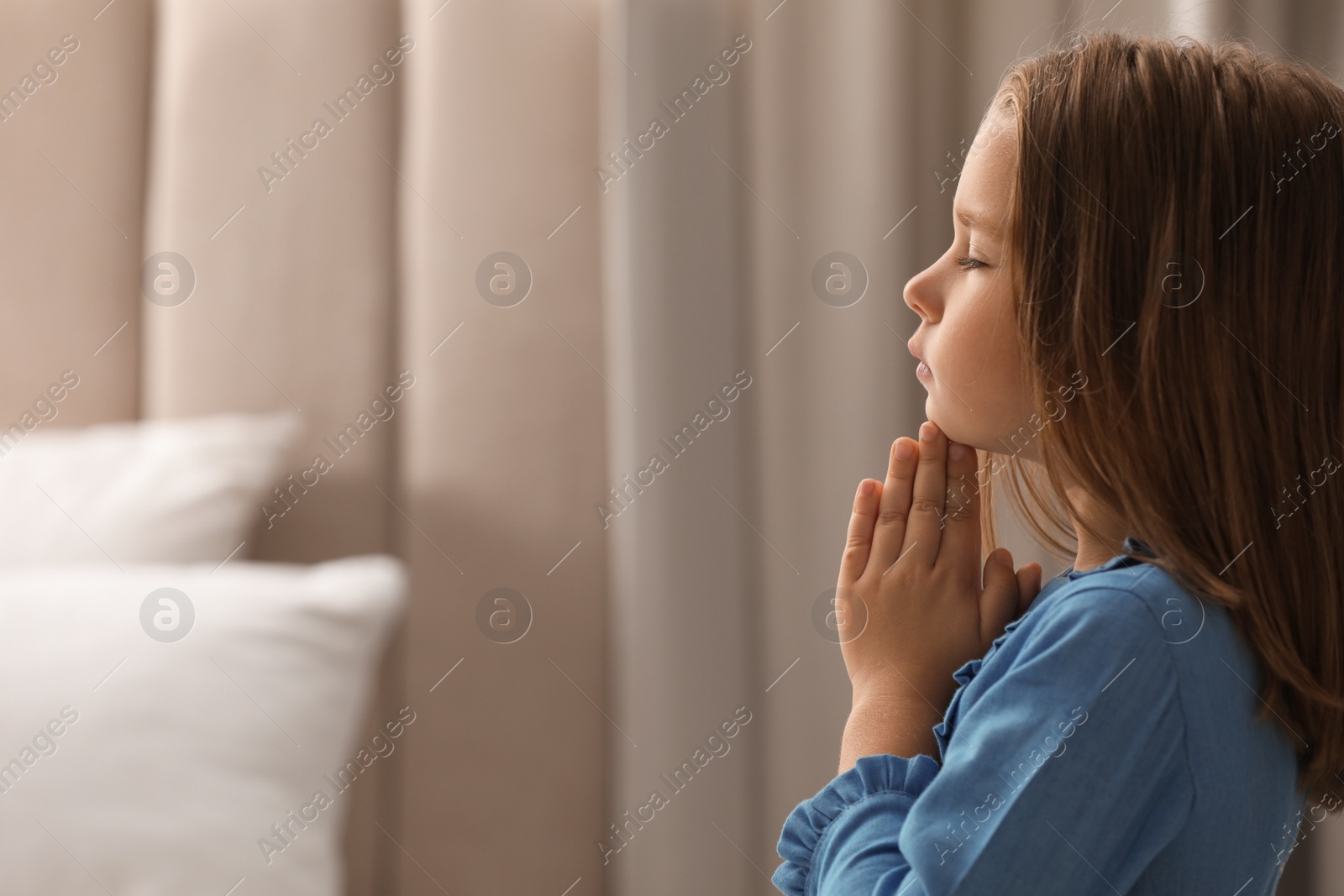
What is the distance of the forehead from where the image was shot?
485mm

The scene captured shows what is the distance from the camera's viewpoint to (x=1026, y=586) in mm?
553

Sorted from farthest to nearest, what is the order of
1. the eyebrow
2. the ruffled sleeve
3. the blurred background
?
the blurred background < the eyebrow < the ruffled sleeve

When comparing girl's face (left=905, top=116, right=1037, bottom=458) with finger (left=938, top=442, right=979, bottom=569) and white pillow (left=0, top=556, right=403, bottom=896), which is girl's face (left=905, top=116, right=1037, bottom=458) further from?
white pillow (left=0, top=556, right=403, bottom=896)

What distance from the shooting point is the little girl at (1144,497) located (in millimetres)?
395

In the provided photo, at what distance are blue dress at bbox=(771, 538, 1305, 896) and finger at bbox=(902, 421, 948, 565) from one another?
0.10m

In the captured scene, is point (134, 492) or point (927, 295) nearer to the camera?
point (927, 295)

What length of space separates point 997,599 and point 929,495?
70 millimetres

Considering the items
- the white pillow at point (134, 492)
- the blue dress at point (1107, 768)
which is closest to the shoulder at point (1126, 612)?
the blue dress at point (1107, 768)

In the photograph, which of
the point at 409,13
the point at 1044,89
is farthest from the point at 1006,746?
the point at 409,13

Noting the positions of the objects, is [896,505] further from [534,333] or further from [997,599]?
[534,333]

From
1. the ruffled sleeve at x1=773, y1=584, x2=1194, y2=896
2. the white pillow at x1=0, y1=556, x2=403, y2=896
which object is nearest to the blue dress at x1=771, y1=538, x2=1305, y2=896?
the ruffled sleeve at x1=773, y1=584, x2=1194, y2=896

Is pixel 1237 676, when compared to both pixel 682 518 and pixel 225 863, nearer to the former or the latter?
pixel 682 518

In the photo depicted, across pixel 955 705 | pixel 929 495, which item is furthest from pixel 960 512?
pixel 955 705

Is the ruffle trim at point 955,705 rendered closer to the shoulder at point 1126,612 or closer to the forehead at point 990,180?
the shoulder at point 1126,612
